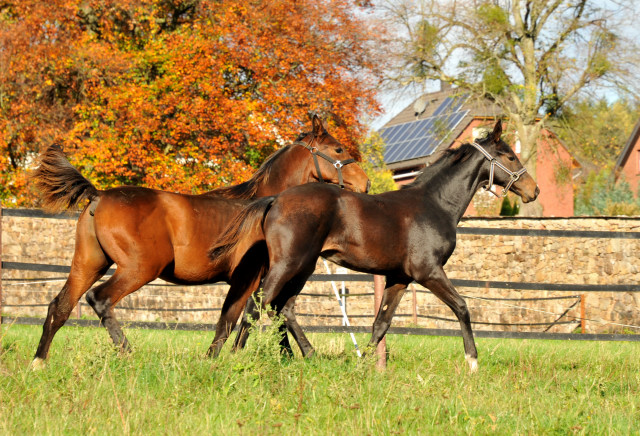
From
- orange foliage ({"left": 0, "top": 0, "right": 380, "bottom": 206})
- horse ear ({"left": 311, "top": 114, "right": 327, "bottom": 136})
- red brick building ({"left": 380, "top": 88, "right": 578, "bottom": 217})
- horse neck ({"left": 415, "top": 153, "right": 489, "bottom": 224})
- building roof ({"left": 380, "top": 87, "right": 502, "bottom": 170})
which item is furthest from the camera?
building roof ({"left": 380, "top": 87, "right": 502, "bottom": 170})

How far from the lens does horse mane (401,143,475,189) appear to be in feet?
22.5

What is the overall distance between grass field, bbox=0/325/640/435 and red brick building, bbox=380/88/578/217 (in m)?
18.9

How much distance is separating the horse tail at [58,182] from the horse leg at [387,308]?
8.98 feet

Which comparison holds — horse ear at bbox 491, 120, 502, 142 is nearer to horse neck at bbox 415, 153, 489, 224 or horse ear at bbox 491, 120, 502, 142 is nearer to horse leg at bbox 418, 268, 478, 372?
horse neck at bbox 415, 153, 489, 224

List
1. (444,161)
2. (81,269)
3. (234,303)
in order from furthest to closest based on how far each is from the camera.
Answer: (444,161), (234,303), (81,269)

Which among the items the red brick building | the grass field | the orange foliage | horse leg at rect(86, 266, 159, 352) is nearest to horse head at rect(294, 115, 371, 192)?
horse leg at rect(86, 266, 159, 352)

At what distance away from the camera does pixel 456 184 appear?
22.5ft

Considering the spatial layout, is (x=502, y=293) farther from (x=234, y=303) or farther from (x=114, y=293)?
(x=114, y=293)

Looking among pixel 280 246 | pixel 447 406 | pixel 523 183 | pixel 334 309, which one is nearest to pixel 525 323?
pixel 334 309

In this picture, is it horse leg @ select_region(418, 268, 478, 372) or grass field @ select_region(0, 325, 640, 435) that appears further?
horse leg @ select_region(418, 268, 478, 372)

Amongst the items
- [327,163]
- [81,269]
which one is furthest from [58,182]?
[327,163]

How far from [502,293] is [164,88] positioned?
31.5ft

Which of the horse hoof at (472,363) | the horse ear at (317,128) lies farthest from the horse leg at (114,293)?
the horse hoof at (472,363)

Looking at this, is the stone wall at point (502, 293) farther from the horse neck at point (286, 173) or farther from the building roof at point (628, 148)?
the building roof at point (628, 148)
